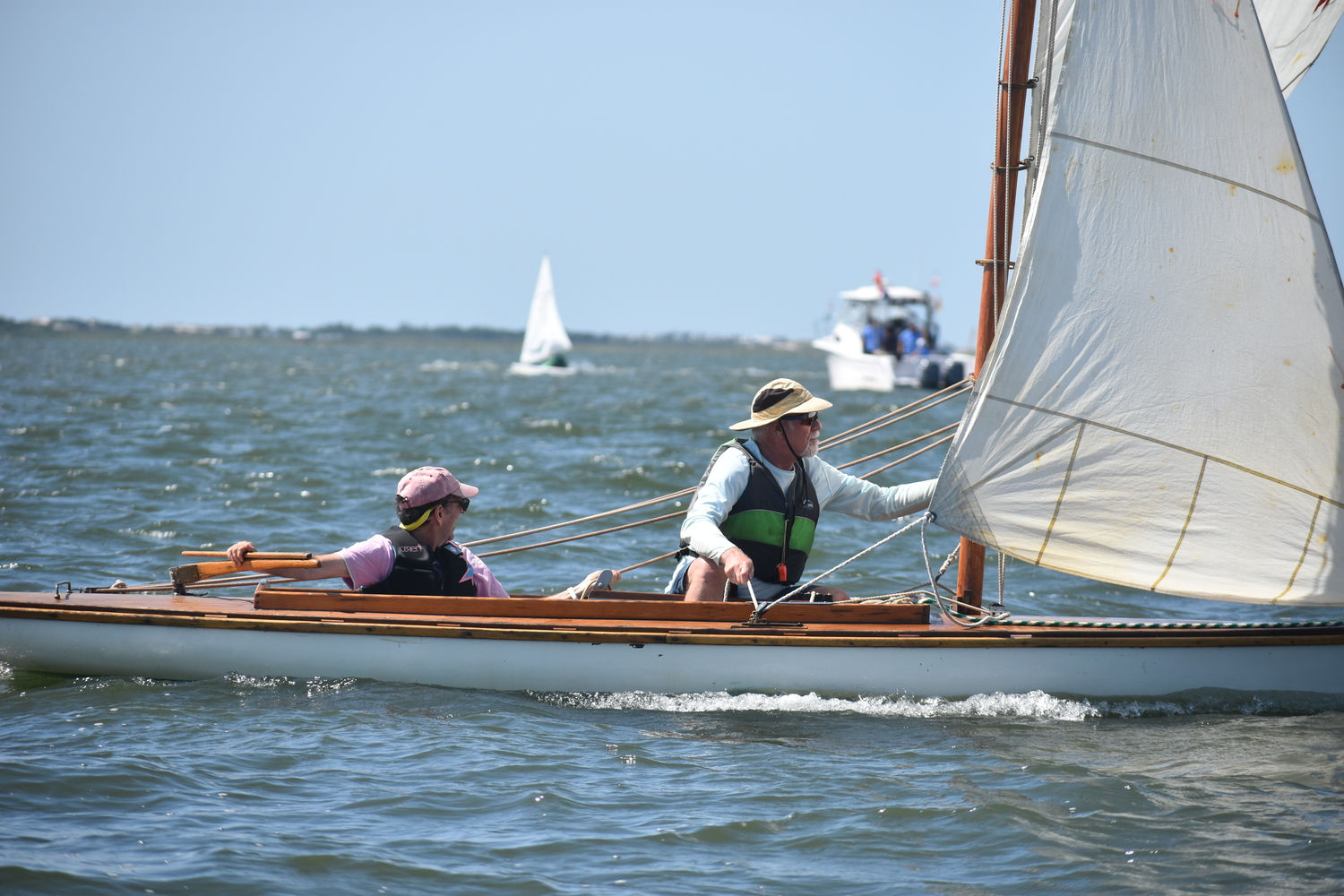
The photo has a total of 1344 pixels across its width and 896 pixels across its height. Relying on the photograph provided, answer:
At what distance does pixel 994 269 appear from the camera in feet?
18.0

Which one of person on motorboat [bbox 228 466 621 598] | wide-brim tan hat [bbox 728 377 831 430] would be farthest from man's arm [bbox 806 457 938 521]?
person on motorboat [bbox 228 466 621 598]

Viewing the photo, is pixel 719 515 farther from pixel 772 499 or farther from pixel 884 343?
pixel 884 343

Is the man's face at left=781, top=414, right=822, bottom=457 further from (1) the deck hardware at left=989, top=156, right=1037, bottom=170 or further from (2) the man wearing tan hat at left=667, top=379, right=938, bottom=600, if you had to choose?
(1) the deck hardware at left=989, top=156, right=1037, bottom=170

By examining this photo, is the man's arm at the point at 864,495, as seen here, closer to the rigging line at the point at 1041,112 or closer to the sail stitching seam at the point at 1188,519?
the sail stitching seam at the point at 1188,519

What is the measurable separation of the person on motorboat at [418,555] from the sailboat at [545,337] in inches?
1786

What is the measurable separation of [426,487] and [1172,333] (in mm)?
3302

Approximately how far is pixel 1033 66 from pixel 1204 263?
3.70 ft

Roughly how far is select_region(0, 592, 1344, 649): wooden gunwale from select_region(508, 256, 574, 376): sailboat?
45.4 meters

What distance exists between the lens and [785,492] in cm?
541

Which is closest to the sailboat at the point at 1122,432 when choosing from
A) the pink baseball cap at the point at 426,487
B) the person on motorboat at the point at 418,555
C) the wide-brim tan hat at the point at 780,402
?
the person on motorboat at the point at 418,555

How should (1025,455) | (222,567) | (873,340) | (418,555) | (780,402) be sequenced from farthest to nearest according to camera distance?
(873,340)
(222,567)
(418,555)
(780,402)
(1025,455)

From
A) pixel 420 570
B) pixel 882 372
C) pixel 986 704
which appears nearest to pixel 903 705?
pixel 986 704

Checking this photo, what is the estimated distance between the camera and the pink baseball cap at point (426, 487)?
17.1 feet

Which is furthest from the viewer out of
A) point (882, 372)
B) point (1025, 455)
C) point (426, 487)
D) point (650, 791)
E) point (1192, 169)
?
point (882, 372)
